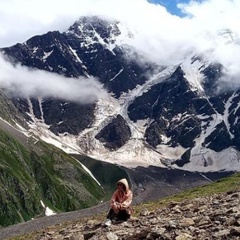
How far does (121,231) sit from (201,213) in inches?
175

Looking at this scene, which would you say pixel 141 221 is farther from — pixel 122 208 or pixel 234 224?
pixel 234 224

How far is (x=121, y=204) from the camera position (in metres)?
28.9

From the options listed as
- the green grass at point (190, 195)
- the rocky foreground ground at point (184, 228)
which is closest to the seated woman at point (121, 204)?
the rocky foreground ground at point (184, 228)

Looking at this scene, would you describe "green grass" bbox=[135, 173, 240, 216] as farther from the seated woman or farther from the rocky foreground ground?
the rocky foreground ground

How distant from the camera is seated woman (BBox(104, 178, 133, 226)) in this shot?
28703 millimetres

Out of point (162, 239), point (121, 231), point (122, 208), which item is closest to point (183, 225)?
point (162, 239)

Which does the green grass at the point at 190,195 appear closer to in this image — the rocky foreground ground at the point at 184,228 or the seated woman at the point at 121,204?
the seated woman at the point at 121,204

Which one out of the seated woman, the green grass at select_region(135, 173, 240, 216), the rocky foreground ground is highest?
the seated woman

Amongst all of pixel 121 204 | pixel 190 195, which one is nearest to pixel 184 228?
pixel 121 204

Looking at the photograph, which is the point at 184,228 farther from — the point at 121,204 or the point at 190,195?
the point at 190,195

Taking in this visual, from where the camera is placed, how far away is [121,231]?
26.0 metres

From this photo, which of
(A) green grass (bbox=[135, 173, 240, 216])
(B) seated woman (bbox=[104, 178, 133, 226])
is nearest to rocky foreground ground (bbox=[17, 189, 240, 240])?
(B) seated woman (bbox=[104, 178, 133, 226])

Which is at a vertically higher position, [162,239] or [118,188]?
[118,188]

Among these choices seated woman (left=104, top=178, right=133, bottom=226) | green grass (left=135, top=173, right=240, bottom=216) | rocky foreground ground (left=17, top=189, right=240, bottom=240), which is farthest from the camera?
green grass (left=135, top=173, right=240, bottom=216)
